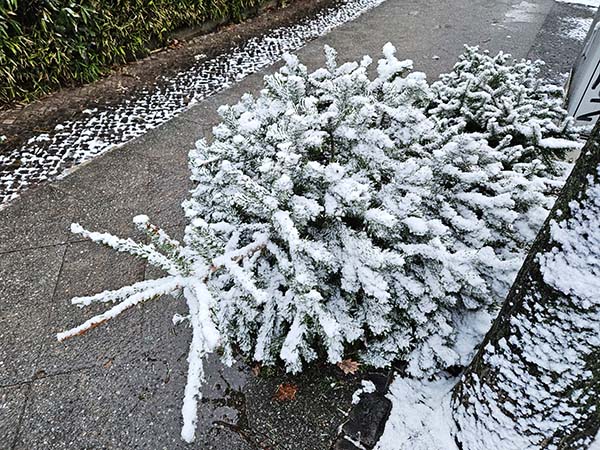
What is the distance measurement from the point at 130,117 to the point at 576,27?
6.68 meters

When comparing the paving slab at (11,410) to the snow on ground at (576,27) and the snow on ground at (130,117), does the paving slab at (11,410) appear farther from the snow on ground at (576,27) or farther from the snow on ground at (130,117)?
the snow on ground at (576,27)

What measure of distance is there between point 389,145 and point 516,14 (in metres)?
6.68

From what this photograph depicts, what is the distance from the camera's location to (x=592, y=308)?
3.95ft

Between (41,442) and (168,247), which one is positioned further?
(41,442)

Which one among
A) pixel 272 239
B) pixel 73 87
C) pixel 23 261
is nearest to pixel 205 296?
pixel 272 239

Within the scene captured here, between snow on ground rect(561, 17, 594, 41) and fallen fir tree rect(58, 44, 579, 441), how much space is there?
5225mm

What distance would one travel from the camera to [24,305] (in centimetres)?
248

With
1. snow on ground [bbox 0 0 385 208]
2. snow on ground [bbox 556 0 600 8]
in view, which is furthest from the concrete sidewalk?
snow on ground [bbox 556 0 600 8]

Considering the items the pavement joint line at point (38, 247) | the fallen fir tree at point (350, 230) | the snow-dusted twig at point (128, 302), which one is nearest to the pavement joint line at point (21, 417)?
the fallen fir tree at point (350, 230)

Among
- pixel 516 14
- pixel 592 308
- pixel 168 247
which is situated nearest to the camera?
pixel 592 308

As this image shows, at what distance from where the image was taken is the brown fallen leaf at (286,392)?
6.60 ft

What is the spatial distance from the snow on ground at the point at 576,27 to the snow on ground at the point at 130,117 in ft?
12.4

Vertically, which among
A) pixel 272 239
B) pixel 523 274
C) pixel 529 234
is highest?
pixel 523 274

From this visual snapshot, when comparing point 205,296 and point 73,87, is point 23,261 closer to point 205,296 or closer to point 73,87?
point 205,296
